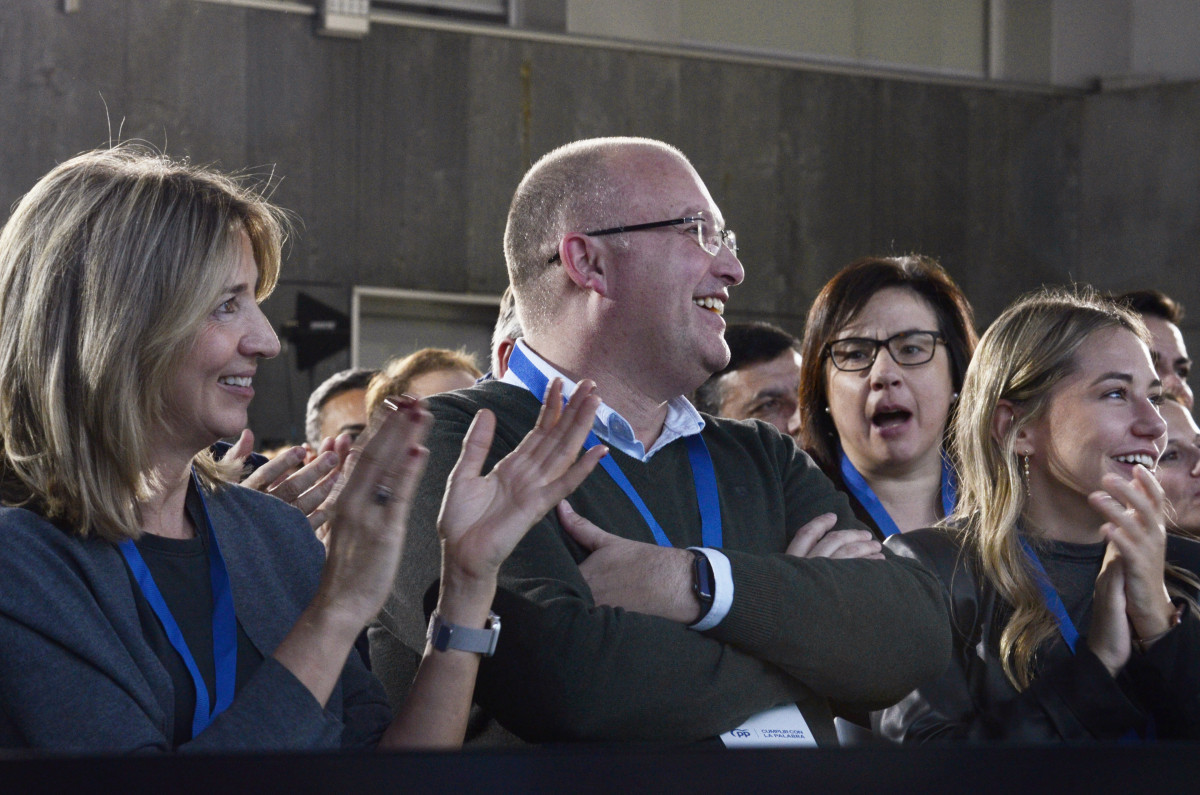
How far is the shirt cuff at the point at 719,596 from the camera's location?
73.5 inches

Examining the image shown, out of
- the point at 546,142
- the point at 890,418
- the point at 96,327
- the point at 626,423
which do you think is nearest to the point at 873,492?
the point at 890,418

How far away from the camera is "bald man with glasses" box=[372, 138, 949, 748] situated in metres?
1.83

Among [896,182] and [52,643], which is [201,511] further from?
[896,182]

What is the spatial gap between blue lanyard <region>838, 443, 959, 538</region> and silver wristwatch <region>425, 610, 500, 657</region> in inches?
57.6

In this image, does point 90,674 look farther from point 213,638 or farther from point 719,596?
point 719,596

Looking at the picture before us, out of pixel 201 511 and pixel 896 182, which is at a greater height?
pixel 896 182

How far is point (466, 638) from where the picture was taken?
1.71m

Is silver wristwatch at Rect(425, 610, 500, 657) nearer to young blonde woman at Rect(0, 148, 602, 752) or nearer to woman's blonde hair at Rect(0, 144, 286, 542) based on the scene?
young blonde woman at Rect(0, 148, 602, 752)

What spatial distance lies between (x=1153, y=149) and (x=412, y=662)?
27.3 feet

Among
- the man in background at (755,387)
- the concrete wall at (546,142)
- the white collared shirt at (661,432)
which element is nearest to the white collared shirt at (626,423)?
the white collared shirt at (661,432)

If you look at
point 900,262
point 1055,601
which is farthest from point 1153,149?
point 1055,601

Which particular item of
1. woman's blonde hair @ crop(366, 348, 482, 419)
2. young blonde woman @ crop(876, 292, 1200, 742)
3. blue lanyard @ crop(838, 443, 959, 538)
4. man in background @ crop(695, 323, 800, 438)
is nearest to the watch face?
young blonde woman @ crop(876, 292, 1200, 742)

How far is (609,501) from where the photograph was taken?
2.10 m

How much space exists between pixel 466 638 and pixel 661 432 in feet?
2.27
